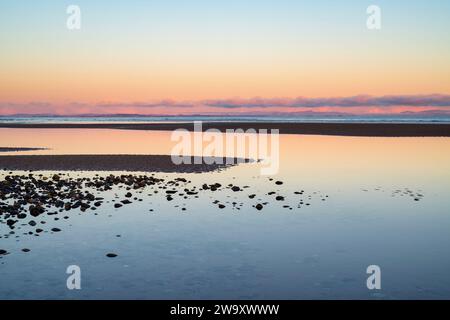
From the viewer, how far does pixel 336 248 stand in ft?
42.7

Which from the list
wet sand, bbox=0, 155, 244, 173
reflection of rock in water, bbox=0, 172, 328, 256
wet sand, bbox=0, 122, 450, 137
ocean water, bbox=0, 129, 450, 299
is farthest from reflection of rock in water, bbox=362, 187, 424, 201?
wet sand, bbox=0, 122, 450, 137

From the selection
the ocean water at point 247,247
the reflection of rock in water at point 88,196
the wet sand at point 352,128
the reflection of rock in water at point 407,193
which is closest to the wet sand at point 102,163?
the reflection of rock in water at point 88,196

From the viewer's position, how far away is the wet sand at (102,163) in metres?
30.1

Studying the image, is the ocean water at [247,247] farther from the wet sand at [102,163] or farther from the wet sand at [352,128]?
the wet sand at [352,128]

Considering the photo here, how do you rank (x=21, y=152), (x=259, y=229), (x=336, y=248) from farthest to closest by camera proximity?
(x=21, y=152) → (x=259, y=229) → (x=336, y=248)

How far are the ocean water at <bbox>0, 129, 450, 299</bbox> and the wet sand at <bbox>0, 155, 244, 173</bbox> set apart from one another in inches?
326

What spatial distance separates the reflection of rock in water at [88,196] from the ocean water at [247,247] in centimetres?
18

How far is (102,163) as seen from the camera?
106ft

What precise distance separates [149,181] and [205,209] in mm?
7312

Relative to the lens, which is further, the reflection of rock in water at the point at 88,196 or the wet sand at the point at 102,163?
the wet sand at the point at 102,163

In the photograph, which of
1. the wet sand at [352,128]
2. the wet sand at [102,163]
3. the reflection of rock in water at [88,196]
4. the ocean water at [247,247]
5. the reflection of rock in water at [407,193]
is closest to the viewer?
the ocean water at [247,247]

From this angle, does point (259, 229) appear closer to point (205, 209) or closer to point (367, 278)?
point (205, 209)

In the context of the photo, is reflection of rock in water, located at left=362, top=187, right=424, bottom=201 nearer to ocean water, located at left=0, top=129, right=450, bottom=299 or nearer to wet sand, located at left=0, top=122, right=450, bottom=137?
ocean water, located at left=0, top=129, right=450, bottom=299
